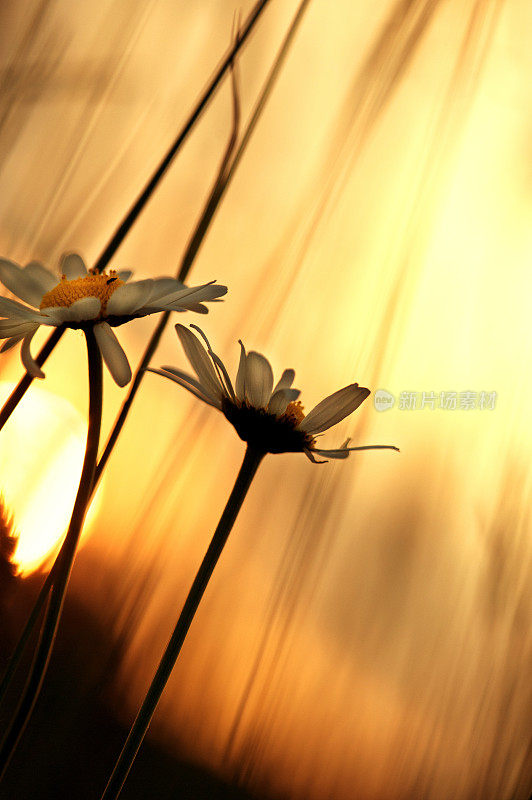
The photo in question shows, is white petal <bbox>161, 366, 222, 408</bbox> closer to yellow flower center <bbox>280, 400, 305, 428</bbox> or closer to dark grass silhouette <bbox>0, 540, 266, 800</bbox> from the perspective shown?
yellow flower center <bbox>280, 400, 305, 428</bbox>

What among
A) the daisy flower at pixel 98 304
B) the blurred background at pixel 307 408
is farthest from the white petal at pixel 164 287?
the blurred background at pixel 307 408

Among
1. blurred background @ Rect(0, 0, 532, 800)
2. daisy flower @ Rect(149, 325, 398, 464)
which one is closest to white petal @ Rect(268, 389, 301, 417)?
daisy flower @ Rect(149, 325, 398, 464)

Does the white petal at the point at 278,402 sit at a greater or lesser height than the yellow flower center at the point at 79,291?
lesser

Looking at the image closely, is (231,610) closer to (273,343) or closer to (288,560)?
(288,560)

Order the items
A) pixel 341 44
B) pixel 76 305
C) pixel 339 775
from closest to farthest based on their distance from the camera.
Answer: pixel 76 305, pixel 339 775, pixel 341 44

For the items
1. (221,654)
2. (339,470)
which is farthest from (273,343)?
(221,654)

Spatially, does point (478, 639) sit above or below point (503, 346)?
below

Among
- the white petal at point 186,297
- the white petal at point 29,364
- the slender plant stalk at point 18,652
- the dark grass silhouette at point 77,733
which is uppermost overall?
the white petal at point 186,297

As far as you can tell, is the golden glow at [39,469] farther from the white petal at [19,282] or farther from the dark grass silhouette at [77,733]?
the white petal at [19,282]
